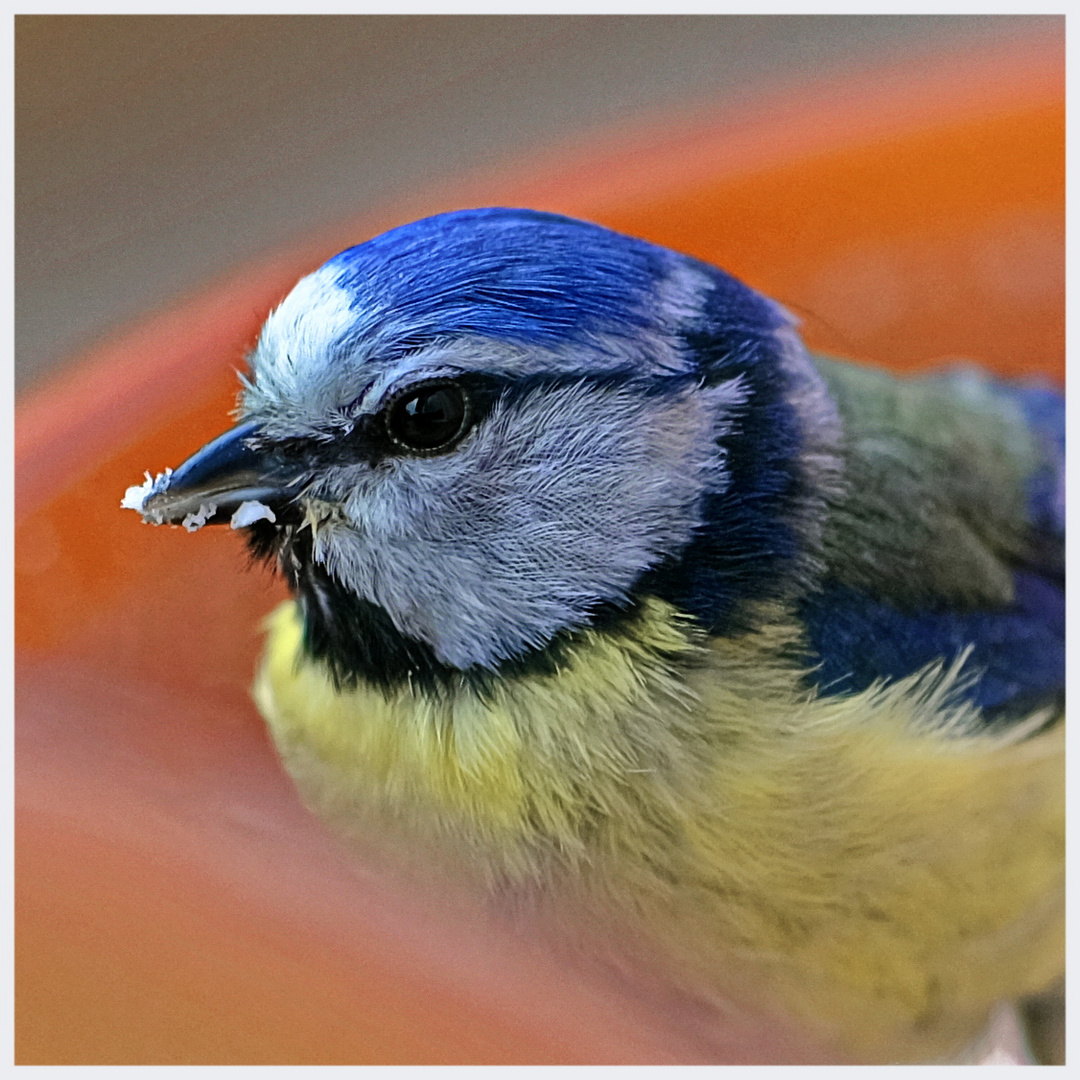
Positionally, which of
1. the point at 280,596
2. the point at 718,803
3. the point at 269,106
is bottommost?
the point at 718,803

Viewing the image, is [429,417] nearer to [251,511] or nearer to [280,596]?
[251,511]

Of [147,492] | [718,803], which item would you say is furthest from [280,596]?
[718,803]

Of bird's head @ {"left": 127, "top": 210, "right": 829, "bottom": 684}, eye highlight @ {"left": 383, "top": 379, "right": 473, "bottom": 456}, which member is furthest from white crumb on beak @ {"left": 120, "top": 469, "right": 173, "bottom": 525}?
eye highlight @ {"left": 383, "top": 379, "right": 473, "bottom": 456}

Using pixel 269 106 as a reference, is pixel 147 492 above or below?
below

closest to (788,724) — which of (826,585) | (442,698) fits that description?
(826,585)

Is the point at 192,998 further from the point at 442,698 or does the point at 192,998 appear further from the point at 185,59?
the point at 185,59

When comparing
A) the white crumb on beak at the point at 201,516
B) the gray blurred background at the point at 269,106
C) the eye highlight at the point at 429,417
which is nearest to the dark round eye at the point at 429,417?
the eye highlight at the point at 429,417
